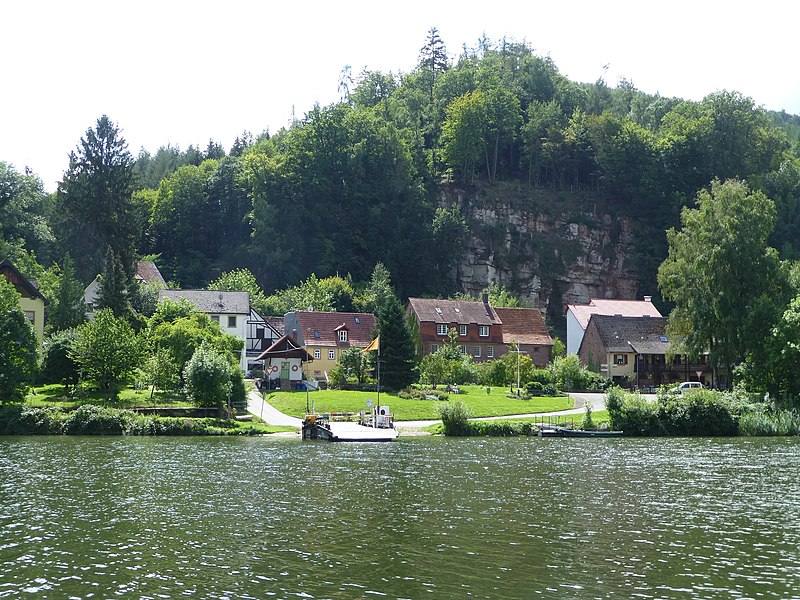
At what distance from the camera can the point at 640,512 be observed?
3136cm

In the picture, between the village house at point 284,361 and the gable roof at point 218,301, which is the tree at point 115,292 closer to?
the gable roof at point 218,301

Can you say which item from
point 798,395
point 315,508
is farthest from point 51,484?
point 798,395

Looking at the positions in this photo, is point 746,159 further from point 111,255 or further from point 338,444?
point 338,444

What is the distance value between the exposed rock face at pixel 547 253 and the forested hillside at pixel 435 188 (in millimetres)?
338

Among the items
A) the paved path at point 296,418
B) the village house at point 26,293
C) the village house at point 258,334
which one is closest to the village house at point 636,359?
the paved path at point 296,418

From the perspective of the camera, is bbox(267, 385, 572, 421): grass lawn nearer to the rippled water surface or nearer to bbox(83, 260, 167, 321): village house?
the rippled water surface

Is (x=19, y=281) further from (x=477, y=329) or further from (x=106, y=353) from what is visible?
(x=477, y=329)

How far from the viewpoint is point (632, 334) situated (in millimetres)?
95688

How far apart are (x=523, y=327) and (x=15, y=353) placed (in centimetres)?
5784

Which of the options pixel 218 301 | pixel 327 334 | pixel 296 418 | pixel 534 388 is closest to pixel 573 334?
pixel 534 388

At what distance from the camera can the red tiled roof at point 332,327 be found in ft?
291

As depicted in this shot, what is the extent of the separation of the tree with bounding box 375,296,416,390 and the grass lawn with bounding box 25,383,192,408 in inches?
619

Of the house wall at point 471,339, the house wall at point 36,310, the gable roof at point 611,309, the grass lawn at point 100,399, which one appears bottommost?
the grass lawn at point 100,399

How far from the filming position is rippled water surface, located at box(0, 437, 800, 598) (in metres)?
22.0
